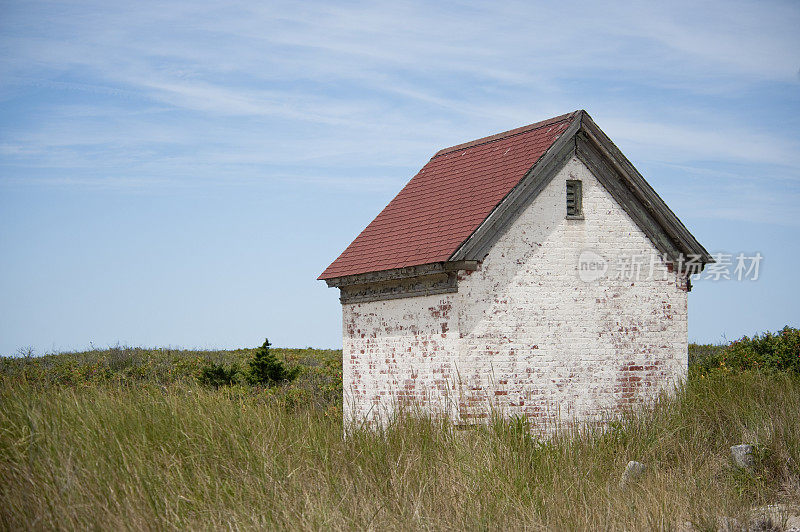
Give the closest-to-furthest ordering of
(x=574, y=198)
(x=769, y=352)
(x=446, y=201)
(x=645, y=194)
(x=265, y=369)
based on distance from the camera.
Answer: (x=574, y=198) < (x=645, y=194) < (x=446, y=201) < (x=769, y=352) < (x=265, y=369)

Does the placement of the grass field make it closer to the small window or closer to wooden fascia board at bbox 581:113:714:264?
wooden fascia board at bbox 581:113:714:264

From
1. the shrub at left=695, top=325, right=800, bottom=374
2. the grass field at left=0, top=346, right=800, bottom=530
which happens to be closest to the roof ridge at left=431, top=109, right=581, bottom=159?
the grass field at left=0, top=346, right=800, bottom=530

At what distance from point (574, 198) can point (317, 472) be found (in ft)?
23.9

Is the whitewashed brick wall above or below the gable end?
below

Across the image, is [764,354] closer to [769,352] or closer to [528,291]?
[769,352]

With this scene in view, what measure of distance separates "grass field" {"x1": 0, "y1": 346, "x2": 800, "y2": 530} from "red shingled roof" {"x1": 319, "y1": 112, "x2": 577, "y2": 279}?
11.2ft

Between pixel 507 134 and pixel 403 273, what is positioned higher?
pixel 507 134

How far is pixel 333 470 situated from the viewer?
419 inches

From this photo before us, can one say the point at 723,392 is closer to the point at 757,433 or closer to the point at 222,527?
the point at 757,433

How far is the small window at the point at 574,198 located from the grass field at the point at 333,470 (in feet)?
12.5

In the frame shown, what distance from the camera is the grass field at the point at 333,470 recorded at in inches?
360

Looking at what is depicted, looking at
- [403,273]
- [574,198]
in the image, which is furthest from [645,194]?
[403,273]

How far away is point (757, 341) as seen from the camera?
76.8 feet

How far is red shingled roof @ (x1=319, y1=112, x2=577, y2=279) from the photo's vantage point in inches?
570
